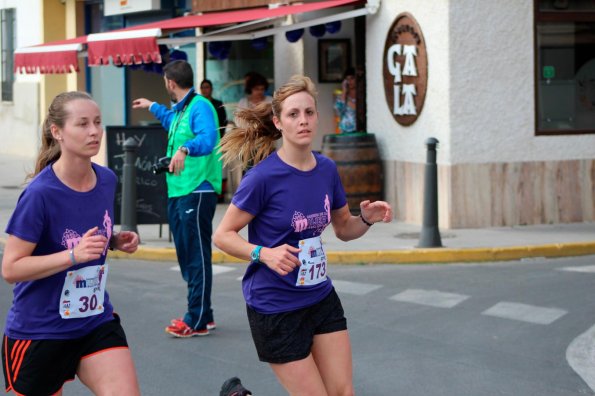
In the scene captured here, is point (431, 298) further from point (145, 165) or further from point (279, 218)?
point (279, 218)

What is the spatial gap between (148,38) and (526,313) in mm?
7533

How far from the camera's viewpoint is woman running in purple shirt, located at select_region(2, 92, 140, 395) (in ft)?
14.9

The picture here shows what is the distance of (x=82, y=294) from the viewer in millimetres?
4598

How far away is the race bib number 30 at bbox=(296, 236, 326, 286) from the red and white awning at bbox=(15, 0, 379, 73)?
10.2 meters

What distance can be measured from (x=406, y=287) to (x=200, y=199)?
2.72 meters

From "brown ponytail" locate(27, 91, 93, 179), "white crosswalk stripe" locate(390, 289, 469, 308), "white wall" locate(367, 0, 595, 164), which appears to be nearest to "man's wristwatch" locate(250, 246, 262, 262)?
"brown ponytail" locate(27, 91, 93, 179)

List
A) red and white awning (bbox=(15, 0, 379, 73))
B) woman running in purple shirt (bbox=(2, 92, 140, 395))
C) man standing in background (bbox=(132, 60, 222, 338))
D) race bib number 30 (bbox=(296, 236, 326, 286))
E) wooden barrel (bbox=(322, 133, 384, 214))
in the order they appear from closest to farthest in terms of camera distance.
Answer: woman running in purple shirt (bbox=(2, 92, 140, 395))
race bib number 30 (bbox=(296, 236, 326, 286))
man standing in background (bbox=(132, 60, 222, 338))
wooden barrel (bbox=(322, 133, 384, 214))
red and white awning (bbox=(15, 0, 379, 73))

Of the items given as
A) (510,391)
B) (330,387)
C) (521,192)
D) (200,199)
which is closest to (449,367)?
(510,391)

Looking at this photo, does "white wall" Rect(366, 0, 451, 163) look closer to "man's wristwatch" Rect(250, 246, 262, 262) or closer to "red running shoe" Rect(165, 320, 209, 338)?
"red running shoe" Rect(165, 320, 209, 338)

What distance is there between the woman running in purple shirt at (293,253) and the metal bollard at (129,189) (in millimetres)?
8147

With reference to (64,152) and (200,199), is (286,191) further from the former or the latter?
(200,199)

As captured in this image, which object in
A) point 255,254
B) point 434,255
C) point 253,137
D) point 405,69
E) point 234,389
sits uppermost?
point 405,69

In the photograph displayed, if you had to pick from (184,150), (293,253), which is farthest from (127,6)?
(293,253)

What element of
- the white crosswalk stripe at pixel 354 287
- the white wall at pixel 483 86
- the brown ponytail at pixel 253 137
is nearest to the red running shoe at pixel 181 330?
the white crosswalk stripe at pixel 354 287
